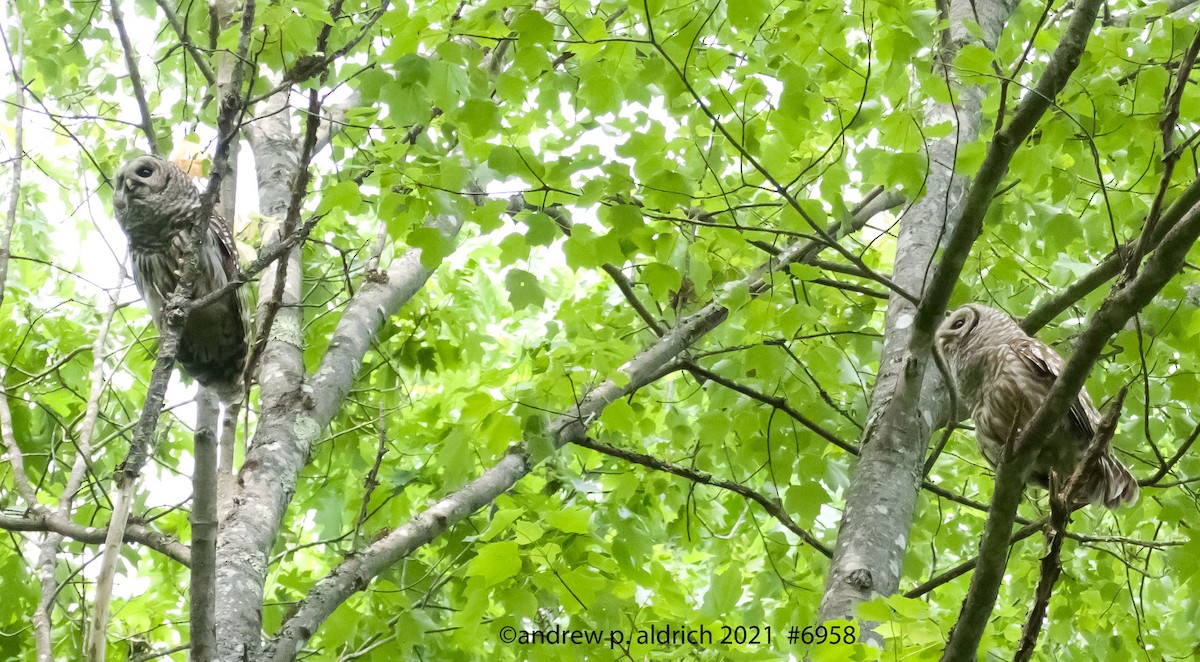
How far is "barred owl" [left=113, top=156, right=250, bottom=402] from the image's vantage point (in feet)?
13.2

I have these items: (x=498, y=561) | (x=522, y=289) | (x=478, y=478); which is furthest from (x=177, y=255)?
(x=498, y=561)

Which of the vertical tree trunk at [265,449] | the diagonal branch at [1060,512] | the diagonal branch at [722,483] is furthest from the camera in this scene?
the diagonal branch at [722,483]

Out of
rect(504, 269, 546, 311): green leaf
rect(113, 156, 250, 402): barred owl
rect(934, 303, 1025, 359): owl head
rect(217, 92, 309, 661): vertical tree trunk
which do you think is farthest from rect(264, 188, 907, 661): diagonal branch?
rect(113, 156, 250, 402): barred owl

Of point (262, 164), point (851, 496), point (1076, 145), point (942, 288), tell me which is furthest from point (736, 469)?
point (262, 164)

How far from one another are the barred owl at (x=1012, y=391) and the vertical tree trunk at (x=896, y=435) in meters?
0.17

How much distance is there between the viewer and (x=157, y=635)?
4.50m

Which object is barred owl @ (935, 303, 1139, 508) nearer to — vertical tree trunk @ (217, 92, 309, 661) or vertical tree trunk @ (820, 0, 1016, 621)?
vertical tree trunk @ (820, 0, 1016, 621)

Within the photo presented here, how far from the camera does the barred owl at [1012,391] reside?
3.06 m

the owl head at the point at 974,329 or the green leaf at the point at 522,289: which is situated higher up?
the owl head at the point at 974,329

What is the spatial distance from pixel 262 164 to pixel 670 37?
7.36ft

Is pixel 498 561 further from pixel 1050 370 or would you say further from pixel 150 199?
pixel 150 199

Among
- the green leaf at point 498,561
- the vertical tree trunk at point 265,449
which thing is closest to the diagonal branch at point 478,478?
the vertical tree trunk at point 265,449

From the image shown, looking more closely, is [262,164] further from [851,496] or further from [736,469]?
[851,496]

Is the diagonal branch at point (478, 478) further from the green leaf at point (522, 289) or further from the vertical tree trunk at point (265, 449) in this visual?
the green leaf at point (522, 289)
